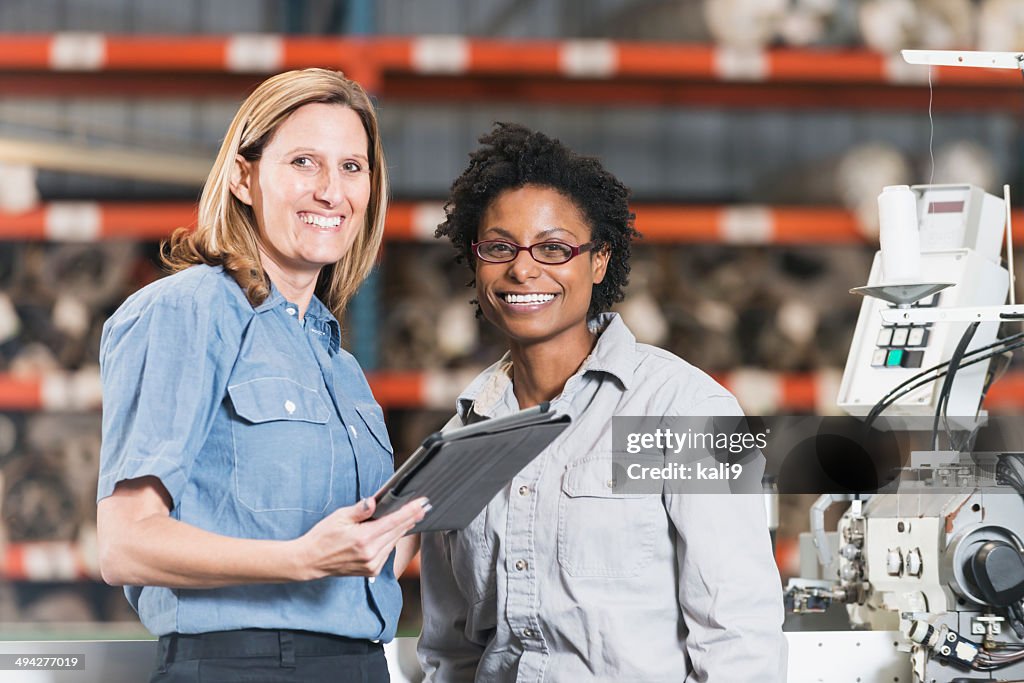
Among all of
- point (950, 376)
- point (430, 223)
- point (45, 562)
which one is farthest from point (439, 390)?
point (950, 376)

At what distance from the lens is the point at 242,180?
4.75ft

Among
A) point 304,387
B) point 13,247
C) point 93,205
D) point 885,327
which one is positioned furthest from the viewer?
point 13,247

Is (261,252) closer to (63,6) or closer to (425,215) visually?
(425,215)

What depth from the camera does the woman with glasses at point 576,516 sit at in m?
1.42

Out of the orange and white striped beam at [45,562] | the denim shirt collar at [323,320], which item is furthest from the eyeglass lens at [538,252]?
the orange and white striped beam at [45,562]

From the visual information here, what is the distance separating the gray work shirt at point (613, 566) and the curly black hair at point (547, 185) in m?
0.14

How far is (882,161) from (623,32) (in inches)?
40.9

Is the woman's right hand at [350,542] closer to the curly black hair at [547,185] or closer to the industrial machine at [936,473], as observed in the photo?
the curly black hair at [547,185]

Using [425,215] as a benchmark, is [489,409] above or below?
below

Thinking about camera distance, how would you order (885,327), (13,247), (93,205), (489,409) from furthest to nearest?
(13,247) → (93,205) → (885,327) → (489,409)

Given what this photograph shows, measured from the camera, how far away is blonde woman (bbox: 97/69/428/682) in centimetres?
122

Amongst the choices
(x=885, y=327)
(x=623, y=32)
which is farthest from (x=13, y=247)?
(x=885, y=327)

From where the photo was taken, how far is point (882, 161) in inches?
155

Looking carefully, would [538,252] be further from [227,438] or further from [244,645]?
[244,645]
